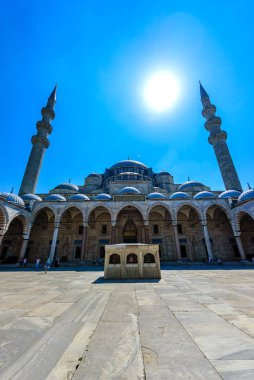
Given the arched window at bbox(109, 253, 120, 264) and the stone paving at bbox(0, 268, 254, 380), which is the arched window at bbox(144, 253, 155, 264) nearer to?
the arched window at bbox(109, 253, 120, 264)

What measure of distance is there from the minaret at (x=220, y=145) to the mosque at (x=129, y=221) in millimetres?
138

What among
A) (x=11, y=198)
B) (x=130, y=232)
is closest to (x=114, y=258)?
(x=130, y=232)

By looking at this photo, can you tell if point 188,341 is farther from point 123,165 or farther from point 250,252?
point 123,165

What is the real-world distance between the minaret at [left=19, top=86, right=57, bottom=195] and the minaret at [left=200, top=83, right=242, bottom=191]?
27958mm

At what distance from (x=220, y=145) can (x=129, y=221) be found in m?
19.3

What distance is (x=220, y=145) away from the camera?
2731cm

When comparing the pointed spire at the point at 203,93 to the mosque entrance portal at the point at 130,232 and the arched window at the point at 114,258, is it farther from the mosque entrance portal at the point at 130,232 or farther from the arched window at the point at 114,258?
the arched window at the point at 114,258

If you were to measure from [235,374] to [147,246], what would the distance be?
680 centimetres

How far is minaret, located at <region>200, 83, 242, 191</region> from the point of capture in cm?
2508

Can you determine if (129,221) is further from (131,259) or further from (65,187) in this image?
(65,187)

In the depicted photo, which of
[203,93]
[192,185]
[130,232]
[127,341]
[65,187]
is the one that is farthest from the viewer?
[203,93]

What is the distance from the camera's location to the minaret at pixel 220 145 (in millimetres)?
25078

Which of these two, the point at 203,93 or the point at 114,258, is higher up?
the point at 203,93

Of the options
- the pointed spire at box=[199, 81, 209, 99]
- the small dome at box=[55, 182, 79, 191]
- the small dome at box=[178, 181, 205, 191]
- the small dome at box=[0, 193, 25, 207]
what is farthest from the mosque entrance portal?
the pointed spire at box=[199, 81, 209, 99]
